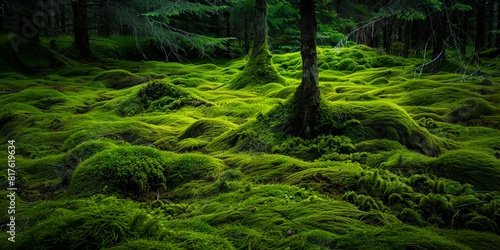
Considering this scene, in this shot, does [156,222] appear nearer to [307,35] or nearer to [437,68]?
[307,35]

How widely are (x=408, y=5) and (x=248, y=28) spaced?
13979mm

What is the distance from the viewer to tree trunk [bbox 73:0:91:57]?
13.7 m

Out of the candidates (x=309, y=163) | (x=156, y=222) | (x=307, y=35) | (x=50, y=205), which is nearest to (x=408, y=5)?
(x=307, y=35)

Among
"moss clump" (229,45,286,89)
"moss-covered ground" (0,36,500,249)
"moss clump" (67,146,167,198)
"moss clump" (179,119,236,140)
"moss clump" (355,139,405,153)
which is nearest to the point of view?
"moss-covered ground" (0,36,500,249)

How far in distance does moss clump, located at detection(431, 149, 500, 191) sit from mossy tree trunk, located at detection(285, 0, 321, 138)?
1.53m

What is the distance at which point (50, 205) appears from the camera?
299 cm

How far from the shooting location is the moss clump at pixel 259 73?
8.55 meters

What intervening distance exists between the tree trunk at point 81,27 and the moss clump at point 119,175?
11571 millimetres

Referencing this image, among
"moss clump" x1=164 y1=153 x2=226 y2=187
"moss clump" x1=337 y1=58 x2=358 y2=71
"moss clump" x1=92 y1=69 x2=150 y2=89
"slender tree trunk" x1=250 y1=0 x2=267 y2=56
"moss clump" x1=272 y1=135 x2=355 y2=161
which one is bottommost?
"moss clump" x1=164 y1=153 x2=226 y2=187

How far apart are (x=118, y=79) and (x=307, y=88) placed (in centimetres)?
834

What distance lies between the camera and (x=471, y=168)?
3395mm

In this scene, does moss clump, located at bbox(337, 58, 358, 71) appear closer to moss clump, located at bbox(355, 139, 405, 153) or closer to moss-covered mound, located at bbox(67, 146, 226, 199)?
moss clump, located at bbox(355, 139, 405, 153)

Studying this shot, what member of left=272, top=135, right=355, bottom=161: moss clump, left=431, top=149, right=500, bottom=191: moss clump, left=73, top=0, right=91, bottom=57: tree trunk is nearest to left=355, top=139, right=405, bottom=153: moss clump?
left=272, top=135, right=355, bottom=161: moss clump

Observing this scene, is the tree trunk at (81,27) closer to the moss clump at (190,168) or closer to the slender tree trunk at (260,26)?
the slender tree trunk at (260,26)
